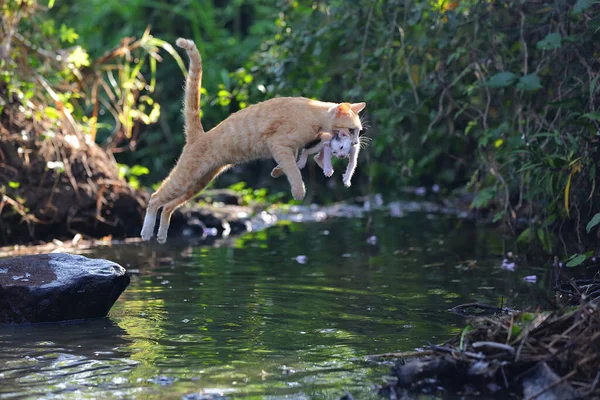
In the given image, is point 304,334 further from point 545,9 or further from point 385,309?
point 545,9

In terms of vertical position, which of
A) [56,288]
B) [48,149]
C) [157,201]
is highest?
[48,149]

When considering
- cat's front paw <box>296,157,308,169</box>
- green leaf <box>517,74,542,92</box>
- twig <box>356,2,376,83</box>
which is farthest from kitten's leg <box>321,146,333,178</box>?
twig <box>356,2,376,83</box>

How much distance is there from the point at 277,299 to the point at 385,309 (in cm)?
101

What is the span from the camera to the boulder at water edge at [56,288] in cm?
689

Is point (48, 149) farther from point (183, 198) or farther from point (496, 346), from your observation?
point (496, 346)

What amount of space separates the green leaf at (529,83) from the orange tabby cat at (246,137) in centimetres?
173

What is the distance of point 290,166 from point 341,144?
16.4 inches

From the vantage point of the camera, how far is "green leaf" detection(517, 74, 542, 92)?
768cm

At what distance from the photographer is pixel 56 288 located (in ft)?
22.7

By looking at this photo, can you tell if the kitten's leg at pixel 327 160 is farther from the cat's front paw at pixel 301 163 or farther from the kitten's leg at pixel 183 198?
the kitten's leg at pixel 183 198

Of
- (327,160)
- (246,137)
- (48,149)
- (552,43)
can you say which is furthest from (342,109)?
(48,149)

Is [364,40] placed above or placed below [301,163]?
above

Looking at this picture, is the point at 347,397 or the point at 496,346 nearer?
the point at 347,397

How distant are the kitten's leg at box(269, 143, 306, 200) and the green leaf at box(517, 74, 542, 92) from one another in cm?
227
